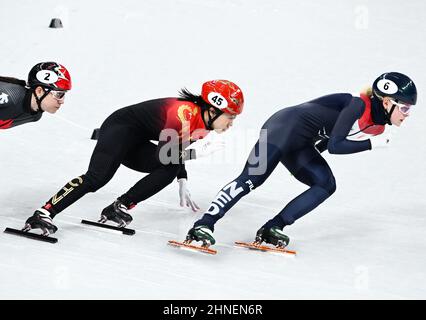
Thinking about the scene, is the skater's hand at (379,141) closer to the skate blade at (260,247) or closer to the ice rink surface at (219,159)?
the ice rink surface at (219,159)

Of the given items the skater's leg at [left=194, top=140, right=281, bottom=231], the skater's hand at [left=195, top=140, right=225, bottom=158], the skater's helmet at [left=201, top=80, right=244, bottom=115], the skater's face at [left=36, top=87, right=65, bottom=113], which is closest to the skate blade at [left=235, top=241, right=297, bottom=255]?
the skater's leg at [left=194, top=140, right=281, bottom=231]

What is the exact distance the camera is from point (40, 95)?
656 cm

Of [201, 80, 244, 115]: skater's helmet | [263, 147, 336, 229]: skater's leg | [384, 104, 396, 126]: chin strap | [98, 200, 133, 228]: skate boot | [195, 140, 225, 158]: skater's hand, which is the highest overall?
[201, 80, 244, 115]: skater's helmet

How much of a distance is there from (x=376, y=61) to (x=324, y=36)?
3.57 ft

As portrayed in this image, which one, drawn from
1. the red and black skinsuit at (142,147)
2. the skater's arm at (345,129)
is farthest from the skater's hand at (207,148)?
the skater's arm at (345,129)

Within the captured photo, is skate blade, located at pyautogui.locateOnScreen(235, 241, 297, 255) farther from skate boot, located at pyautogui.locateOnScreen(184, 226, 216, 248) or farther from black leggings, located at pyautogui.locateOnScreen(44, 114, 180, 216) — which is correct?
black leggings, located at pyautogui.locateOnScreen(44, 114, 180, 216)

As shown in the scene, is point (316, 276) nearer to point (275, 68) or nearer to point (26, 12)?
point (275, 68)

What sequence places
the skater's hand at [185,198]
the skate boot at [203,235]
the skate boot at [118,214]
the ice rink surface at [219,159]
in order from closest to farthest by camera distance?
1. the ice rink surface at [219,159]
2. the skate boot at [203,235]
3. the skate boot at [118,214]
4. the skater's hand at [185,198]

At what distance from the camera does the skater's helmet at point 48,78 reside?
654cm

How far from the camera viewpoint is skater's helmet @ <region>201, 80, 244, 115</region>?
632 cm

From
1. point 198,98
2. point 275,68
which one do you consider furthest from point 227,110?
point 275,68

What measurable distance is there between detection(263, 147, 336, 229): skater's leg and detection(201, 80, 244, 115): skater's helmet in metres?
0.60

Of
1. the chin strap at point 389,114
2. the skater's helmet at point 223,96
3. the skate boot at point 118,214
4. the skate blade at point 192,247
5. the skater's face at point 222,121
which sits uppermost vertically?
the skater's helmet at point 223,96

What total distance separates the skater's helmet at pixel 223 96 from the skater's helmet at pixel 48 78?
3.64ft
